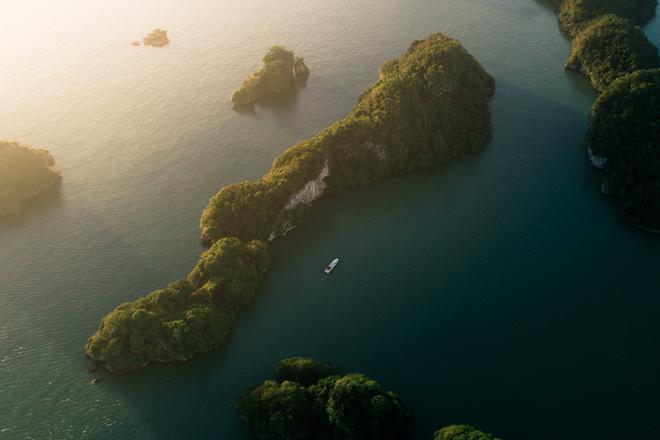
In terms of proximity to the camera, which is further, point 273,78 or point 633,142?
point 273,78

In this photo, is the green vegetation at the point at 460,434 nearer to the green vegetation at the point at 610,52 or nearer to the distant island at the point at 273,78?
the green vegetation at the point at 610,52

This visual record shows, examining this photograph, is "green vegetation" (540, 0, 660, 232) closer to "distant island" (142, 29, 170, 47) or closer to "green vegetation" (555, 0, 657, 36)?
"green vegetation" (555, 0, 657, 36)

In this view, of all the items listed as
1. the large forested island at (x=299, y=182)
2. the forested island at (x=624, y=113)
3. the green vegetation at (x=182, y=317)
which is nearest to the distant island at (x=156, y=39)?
the large forested island at (x=299, y=182)

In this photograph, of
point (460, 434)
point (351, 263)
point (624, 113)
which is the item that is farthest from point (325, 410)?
point (624, 113)

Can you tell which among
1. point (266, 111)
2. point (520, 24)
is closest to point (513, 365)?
point (266, 111)

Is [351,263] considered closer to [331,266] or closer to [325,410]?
[331,266]

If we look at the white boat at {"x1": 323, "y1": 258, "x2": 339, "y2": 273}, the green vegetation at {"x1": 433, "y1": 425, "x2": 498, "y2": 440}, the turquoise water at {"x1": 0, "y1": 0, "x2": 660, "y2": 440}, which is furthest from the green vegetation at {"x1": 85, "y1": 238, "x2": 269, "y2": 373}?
the green vegetation at {"x1": 433, "y1": 425, "x2": 498, "y2": 440}
